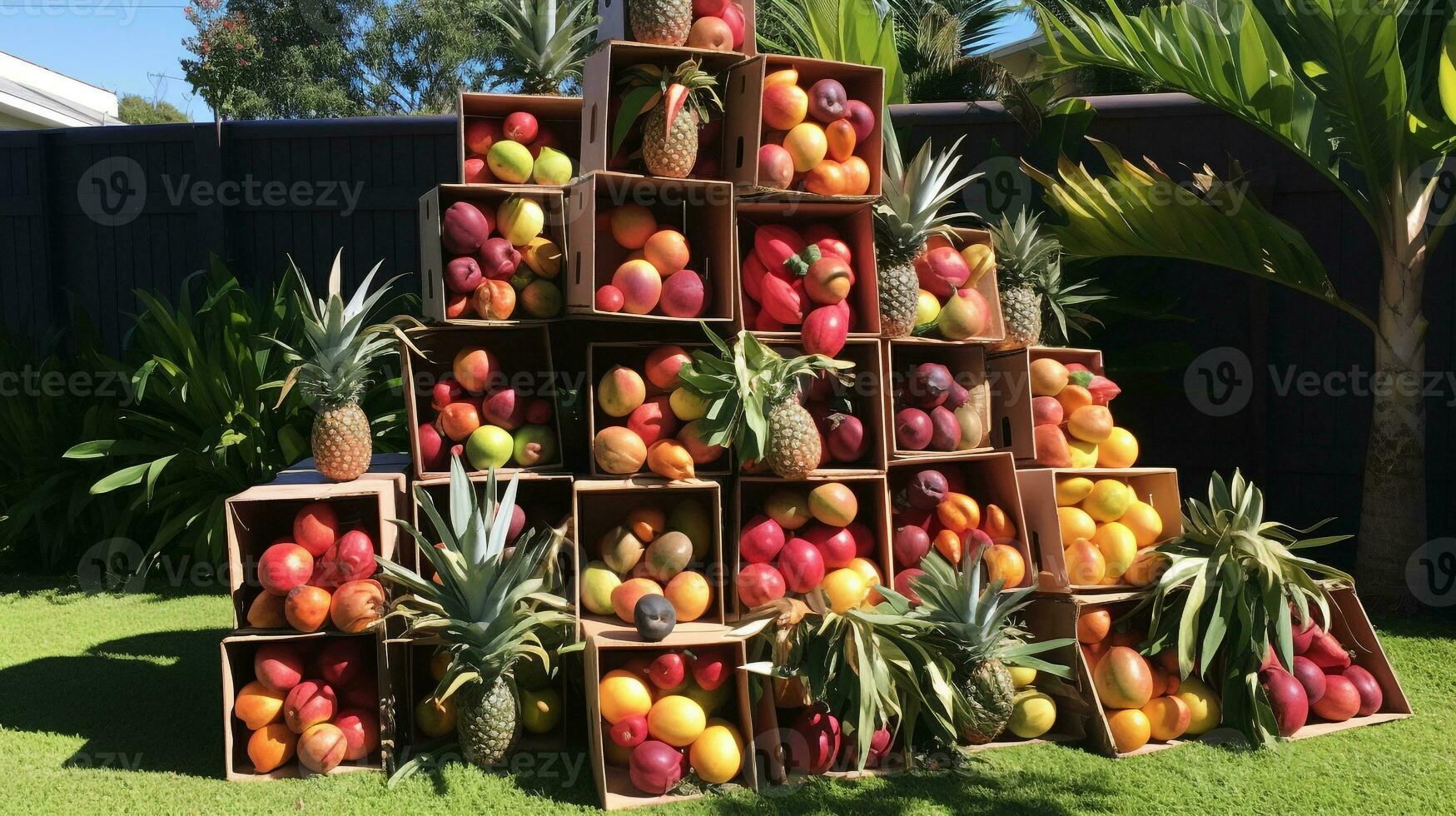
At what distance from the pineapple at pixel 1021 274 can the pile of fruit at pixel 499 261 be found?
5.98 ft

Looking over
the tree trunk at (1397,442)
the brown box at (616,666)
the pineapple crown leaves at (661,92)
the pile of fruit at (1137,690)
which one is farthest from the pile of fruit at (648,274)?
the tree trunk at (1397,442)

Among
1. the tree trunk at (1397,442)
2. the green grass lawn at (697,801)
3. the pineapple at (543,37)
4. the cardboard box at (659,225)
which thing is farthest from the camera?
the tree trunk at (1397,442)

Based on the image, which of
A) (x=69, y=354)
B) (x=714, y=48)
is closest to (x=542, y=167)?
(x=714, y=48)

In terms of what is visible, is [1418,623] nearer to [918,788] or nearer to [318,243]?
[918,788]

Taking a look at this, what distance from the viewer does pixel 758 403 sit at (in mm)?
3543

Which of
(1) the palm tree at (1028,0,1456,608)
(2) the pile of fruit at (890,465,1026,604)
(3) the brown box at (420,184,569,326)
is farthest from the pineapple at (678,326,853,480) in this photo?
(1) the palm tree at (1028,0,1456,608)

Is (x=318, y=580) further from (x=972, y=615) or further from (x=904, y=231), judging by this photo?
(x=904, y=231)

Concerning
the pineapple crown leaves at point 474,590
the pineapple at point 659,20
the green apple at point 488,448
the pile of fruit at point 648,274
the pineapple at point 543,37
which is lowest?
the pineapple crown leaves at point 474,590

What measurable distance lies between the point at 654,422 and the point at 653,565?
50cm

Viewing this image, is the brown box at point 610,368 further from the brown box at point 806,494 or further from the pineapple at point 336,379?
the pineapple at point 336,379

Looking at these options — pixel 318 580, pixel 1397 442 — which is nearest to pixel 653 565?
pixel 318 580

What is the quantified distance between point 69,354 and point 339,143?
2.24m

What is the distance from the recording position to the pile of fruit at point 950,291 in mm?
4008

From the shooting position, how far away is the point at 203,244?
674 cm
